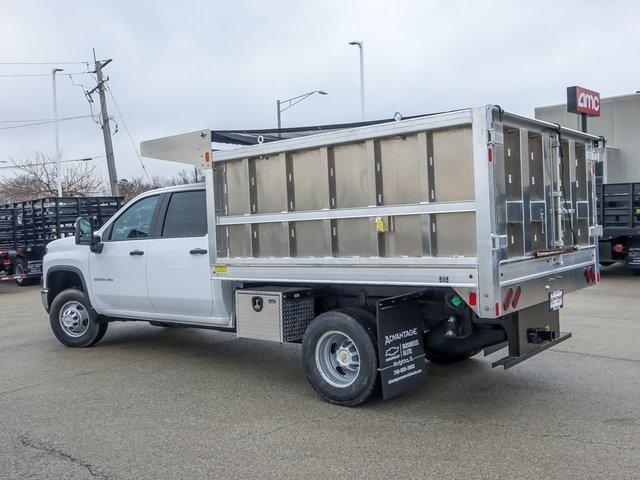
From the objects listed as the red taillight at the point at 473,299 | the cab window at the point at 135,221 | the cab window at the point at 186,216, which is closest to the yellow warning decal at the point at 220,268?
the cab window at the point at 186,216

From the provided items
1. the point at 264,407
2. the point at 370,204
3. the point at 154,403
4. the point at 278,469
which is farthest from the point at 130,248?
the point at 278,469

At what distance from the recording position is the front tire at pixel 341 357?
551 centimetres

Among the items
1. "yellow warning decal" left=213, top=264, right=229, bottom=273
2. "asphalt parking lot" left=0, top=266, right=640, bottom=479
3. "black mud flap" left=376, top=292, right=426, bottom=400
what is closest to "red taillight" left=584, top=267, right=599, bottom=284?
"asphalt parking lot" left=0, top=266, right=640, bottom=479

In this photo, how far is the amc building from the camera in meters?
22.1

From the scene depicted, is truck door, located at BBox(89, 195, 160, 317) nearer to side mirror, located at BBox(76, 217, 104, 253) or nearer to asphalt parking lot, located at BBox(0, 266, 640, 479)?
side mirror, located at BBox(76, 217, 104, 253)

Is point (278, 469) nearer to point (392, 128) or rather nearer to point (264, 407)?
point (264, 407)

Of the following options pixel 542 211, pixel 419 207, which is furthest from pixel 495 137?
pixel 542 211

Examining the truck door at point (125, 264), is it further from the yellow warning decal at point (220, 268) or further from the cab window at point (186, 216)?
the yellow warning decal at point (220, 268)

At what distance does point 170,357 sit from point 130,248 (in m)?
1.44

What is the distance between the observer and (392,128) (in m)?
5.25

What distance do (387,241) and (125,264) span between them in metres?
3.87

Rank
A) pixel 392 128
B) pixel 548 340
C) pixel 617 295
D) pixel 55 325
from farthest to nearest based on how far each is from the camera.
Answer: pixel 617 295, pixel 55 325, pixel 548 340, pixel 392 128

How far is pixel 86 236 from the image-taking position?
26.5 feet

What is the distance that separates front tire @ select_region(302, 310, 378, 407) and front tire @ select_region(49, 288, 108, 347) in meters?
3.91
